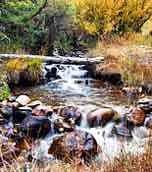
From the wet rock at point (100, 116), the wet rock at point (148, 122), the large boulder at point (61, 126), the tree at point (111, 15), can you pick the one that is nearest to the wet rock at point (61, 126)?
the large boulder at point (61, 126)

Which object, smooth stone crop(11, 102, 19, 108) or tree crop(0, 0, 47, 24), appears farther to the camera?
tree crop(0, 0, 47, 24)

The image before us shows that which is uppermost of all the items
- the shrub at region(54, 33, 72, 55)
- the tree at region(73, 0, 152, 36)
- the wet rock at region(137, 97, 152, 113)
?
the tree at region(73, 0, 152, 36)

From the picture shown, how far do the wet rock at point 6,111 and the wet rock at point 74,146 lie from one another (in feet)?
6.35

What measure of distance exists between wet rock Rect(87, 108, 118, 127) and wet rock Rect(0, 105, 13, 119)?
167cm

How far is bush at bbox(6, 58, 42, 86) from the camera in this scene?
36.9ft

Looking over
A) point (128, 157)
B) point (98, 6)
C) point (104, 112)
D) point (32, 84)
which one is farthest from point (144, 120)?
point (98, 6)

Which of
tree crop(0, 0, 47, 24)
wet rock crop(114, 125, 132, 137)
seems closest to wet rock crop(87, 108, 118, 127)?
wet rock crop(114, 125, 132, 137)

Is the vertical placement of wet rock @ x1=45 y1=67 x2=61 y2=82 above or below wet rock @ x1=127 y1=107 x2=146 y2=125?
below

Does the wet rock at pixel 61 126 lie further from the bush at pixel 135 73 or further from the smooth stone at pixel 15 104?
the bush at pixel 135 73

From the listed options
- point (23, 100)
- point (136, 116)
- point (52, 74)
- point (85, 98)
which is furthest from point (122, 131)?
point (52, 74)

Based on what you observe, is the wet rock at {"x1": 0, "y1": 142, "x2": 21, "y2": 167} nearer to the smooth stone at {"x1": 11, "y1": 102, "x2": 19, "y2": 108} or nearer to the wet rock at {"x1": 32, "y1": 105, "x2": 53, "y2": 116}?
the wet rock at {"x1": 32, "y1": 105, "x2": 53, "y2": 116}

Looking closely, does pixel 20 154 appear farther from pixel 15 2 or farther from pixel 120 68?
pixel 15 2

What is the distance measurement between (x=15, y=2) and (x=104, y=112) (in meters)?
9.48

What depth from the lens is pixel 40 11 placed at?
17328 millimetres
